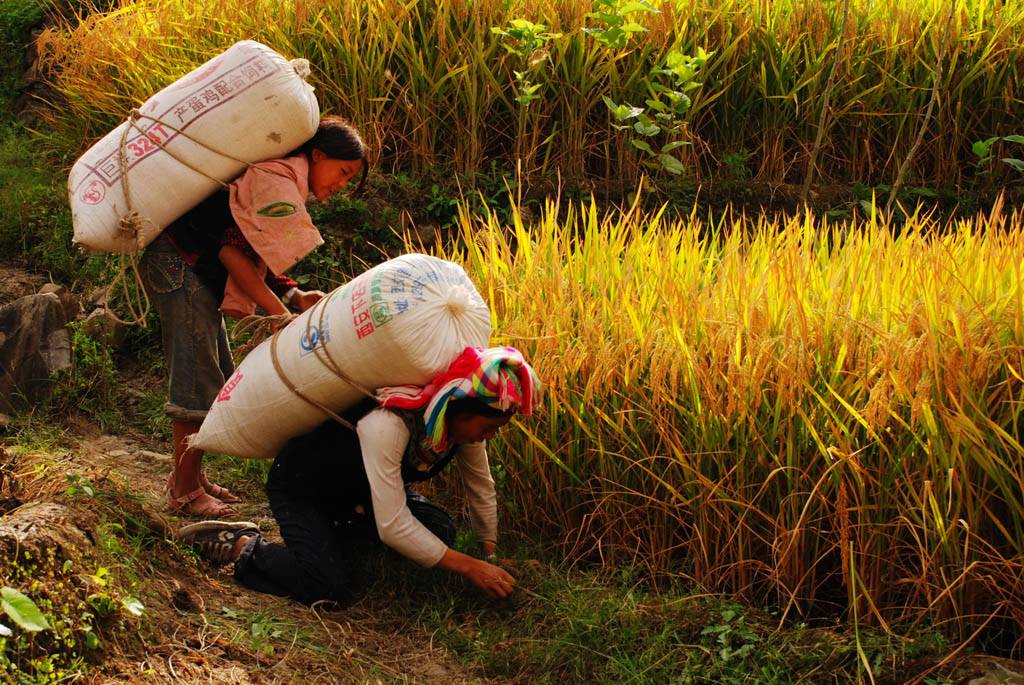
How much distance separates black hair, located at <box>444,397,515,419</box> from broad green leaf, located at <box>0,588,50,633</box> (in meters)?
0.96

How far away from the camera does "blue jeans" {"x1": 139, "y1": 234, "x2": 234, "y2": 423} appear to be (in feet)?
8.80

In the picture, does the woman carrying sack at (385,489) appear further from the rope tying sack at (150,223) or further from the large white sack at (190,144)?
the large white sack at (190,144)

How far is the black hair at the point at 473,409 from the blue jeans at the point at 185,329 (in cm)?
92

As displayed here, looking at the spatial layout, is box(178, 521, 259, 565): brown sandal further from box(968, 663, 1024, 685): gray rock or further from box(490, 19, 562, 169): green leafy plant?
box(490, 19, 562, 169): green leafy plant

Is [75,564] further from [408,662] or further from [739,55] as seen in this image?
[739,55]

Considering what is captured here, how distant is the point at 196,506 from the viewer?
9.12 ft

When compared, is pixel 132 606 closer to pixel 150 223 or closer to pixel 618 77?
pixel 150 223

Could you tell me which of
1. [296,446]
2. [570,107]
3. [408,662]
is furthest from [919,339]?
[570,107]

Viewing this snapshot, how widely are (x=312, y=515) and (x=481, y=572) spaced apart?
49cm

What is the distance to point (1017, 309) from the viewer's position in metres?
2.13

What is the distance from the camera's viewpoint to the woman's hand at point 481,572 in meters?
2.27

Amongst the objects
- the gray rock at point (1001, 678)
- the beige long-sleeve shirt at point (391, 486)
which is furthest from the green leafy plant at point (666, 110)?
the gray rock at point (1001, 678)

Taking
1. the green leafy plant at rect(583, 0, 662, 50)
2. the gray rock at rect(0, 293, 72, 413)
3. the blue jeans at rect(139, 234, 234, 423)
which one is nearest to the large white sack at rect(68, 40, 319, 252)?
the blue jeans at rect(139, 234, 234, 423)

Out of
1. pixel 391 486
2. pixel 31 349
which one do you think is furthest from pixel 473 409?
pixel 31 349
